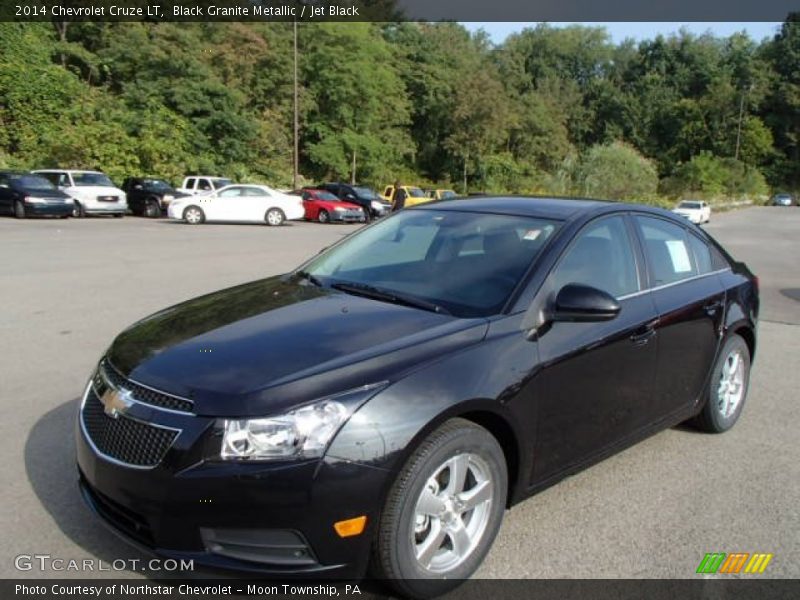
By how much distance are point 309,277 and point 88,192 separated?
2397 centimetres

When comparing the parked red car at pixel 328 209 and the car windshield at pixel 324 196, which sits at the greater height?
the car windshield at pixel 324 196

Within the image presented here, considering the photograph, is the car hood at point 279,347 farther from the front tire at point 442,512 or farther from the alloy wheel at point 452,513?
the alloy wheel at point 452,513

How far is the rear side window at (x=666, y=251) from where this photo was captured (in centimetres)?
410

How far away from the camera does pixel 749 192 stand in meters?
79.1

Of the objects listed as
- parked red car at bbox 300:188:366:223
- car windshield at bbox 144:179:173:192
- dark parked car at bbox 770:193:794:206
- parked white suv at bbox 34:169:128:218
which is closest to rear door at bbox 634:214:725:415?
parked white suv at bbox 34:169:128:218

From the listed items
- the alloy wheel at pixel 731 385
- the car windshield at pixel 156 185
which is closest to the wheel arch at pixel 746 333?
the alloy wheel at pixel 731 385

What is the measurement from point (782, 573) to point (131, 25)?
49228mm

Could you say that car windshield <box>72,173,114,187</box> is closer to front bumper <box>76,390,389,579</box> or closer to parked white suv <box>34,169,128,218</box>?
parked white suv <box>34,169,128,218</box>

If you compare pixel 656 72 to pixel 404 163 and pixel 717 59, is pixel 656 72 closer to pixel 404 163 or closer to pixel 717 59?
pixel 717 59

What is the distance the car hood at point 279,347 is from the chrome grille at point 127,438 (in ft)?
0.53

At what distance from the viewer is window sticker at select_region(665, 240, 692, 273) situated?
4320 millimetres

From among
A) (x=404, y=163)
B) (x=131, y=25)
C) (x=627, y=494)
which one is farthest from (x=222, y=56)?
(x=627, y=494)

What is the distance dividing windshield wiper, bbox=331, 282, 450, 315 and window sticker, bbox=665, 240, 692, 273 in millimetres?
1835

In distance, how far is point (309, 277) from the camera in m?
4.04
